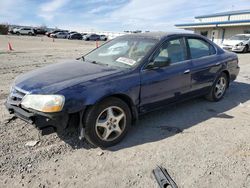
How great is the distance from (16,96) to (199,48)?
358 cm

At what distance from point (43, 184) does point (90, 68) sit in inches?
70.9

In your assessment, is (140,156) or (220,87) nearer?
(140,156)

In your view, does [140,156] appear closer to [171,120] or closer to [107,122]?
[107,122]

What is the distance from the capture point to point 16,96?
124 inches

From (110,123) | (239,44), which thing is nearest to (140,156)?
(110,123)

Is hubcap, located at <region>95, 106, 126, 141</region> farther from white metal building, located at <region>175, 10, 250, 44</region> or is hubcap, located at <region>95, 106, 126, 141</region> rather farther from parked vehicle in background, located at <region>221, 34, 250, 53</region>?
white metal building, located at <region>175, 10, 250, 44</region>

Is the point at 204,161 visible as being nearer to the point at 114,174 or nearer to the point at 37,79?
the point at 114,174

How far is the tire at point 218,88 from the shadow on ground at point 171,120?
0.12 meters

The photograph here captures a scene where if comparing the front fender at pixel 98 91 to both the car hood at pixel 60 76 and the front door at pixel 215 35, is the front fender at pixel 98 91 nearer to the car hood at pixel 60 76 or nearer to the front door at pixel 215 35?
the car hood at pixel 60 76

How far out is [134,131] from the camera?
12.5 feet

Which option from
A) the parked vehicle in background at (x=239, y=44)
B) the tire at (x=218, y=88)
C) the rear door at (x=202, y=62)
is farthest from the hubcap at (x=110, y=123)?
the parked vehicle in background at (x=239, y=44)

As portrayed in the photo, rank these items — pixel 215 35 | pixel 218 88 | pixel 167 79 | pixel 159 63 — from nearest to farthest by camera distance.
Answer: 1. pixel 159 63
2. pixel 167 79
3. pixel 218 88
4. pixel 215 35

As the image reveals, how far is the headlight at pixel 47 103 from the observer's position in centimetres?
280

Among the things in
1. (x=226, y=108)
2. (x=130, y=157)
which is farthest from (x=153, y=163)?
(x=226, y=108)
